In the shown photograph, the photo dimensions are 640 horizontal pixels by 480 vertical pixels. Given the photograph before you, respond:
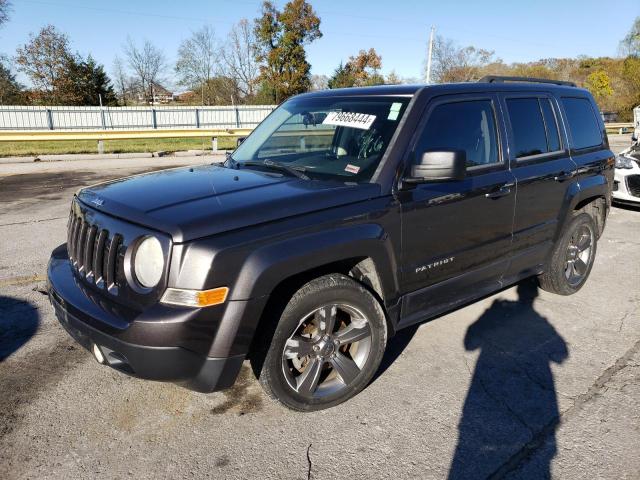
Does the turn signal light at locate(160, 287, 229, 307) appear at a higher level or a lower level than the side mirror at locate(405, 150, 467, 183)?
lower

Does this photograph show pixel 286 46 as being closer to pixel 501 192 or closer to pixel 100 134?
pixel 100 134

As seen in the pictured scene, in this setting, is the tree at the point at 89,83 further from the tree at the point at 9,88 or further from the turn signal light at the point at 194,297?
the turn signal light at the point at 194,297

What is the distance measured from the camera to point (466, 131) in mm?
3520

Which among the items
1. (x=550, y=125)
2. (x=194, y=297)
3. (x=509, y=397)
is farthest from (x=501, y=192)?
(x=194, y=297)

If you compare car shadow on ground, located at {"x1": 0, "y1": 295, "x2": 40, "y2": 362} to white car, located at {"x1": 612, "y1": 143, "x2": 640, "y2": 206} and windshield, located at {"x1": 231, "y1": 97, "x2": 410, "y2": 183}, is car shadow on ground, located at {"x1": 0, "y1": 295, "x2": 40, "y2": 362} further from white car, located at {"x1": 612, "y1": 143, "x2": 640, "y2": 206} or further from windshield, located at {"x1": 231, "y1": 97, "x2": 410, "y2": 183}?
white car, located at {"x1": 612, "y1": 143, "x2": 640, "y2": 206}

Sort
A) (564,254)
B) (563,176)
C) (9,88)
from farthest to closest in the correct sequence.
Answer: (9,88)
(564,254)
(563,176)

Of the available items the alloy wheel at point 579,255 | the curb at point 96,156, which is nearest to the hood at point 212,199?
the alloy wheel at point 579,255

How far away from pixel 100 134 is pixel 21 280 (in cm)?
1379

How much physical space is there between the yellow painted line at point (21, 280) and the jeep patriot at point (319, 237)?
186 cm

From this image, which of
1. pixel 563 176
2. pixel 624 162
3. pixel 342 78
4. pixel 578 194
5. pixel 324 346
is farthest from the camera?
pixel 342 78

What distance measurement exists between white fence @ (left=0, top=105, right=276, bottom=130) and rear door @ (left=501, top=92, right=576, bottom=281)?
23814 millimetres

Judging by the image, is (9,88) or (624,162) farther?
(9,88)

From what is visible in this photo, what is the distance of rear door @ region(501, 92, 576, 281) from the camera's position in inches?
152

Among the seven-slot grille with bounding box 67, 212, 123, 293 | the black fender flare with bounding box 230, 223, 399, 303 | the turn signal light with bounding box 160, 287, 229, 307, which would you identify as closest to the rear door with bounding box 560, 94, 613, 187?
the black fender flare with bounding box 230, 223, 399, 303
